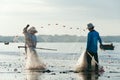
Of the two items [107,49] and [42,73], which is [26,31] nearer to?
[42,73]

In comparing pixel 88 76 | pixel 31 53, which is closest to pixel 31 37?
pixel 31 53

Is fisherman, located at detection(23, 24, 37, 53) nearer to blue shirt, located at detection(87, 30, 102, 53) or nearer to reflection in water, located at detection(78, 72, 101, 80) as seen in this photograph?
blue shirt, located at detection(87, 30, 102, 53)

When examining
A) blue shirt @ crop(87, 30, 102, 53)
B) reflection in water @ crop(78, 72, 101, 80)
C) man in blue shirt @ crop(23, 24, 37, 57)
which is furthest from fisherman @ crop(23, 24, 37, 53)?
reflection in water @ crop(78, 72, 101, 80)

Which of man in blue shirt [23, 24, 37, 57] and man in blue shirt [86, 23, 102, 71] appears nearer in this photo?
man in blue shirt [86, 23, 102, 71]

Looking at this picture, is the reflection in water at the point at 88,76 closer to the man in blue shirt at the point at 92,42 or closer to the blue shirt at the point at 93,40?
the man in blue shirt at the point at 92,42

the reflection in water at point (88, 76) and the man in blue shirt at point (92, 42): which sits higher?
the man in blue shirt at point (92, 42)

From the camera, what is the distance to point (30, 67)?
24.2m

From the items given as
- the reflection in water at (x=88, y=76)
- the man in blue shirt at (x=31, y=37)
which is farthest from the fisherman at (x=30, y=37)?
the reflection in water at (x=88, y=76)


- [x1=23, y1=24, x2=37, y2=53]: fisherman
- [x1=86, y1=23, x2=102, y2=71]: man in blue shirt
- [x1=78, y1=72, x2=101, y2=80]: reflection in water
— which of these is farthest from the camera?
[x1=23, y1=24, x2=37, y2=53]: fisherman

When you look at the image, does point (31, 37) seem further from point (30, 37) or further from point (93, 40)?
point (93, 40)

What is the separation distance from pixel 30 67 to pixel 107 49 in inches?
2194

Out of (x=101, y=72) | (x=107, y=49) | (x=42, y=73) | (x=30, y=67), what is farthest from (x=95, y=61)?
(x=107, y=49)

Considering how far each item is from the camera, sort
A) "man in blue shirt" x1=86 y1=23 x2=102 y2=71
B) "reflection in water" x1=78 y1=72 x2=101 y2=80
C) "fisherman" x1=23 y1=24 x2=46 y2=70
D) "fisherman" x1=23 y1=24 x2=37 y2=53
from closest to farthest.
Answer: "reflection in water" x1=78 y1=72 x2=101 y2=80, "man in blue shirt" x1=86 y1=23 x2=102 y2=71, "fisherman" x1=23 y1=24 x2=46 y2=70, "fisherman" x1=23 y1=24 x2=37 y2=53

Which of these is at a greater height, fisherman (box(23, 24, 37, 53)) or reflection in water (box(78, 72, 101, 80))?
fisherman (box(23, 24, 37, 53))
